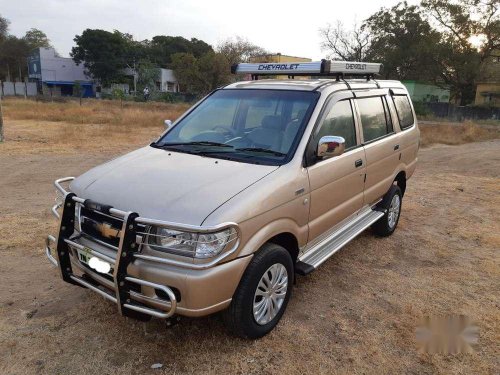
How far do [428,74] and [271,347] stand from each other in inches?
1443

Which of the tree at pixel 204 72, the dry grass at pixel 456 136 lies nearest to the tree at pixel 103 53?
the tree at pixel 204 72

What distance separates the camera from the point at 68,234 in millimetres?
3020

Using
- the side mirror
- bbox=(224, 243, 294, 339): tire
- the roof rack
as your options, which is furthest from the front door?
bbox=(224, 243, 294, 339): tire

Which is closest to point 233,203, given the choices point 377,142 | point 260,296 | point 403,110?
point 260,296

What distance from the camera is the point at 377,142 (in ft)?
15.3

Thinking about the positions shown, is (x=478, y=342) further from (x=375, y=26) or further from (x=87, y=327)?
(x=375, y=26)

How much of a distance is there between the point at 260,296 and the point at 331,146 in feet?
4.23

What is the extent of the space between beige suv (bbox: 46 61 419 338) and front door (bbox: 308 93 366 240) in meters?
0.01

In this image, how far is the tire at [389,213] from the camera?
16.9 ft

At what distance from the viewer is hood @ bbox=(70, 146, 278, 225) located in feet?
8.77

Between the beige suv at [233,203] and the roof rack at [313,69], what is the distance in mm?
16

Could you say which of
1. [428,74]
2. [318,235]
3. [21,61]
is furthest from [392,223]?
[21,61]

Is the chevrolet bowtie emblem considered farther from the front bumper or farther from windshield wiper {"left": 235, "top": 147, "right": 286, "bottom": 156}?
windshield wiper {"left": 235, "top": 147, "right": 286, "bottom": 156}

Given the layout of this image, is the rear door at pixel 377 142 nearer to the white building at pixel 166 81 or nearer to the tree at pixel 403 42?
→ the tree at pixel 403 42
